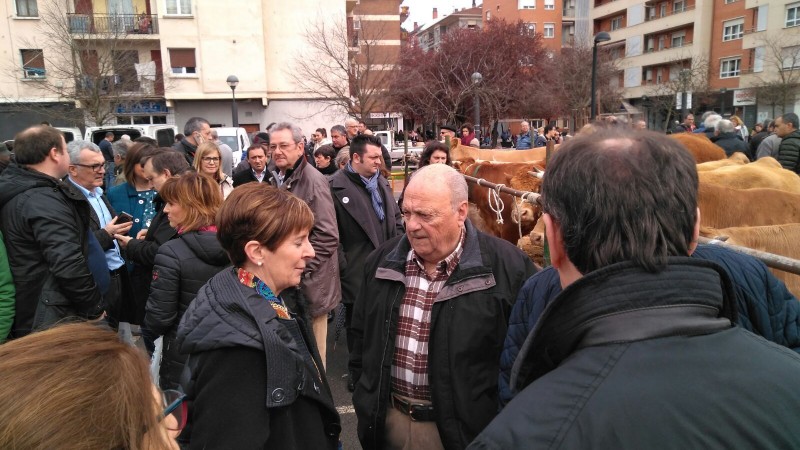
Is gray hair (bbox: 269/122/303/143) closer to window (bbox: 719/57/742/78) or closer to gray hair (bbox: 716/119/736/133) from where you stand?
gray hair (bbox: 716/119/736/133)

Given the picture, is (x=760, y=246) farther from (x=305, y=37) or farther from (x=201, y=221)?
(x=305, y=37)

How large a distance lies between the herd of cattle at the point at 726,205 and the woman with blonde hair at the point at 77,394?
2426 mm

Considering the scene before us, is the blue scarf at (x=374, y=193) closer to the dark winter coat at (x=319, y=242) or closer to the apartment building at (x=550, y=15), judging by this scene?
the dark winter coat at (x=319, y=242)

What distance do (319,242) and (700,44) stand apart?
2052 inches

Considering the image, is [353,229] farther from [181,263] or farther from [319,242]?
[181,263]

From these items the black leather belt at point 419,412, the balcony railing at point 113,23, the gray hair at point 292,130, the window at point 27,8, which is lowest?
the black leather belt at point 419,412

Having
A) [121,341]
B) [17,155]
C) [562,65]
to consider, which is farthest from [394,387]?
[562,65]

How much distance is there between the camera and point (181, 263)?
2957mm

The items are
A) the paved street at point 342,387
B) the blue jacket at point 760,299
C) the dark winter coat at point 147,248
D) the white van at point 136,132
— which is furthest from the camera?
the white van at point 136,132

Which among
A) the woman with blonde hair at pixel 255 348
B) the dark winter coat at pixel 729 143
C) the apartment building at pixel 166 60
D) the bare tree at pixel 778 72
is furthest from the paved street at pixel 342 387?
the bare tree at pixel 778 72

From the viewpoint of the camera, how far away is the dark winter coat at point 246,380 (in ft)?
5.73

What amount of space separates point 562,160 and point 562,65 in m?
40.1

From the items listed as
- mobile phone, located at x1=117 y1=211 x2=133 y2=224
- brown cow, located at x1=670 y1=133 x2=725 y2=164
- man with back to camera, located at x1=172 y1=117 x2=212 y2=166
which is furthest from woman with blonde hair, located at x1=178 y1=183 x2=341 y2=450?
brown cow, located at x1=670 y1=133 x2=725 y2=164

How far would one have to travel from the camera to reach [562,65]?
38.0 metres
